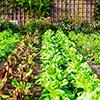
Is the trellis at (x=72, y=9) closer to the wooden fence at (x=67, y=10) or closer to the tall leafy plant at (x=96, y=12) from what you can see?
the wooden fence at (x=67, y=10)

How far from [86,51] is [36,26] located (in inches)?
174

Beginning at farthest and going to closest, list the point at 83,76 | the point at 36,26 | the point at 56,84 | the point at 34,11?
1. the point at 34,11
2. the point at 36,26
3. the point at 83,76
4. the point at 56,84

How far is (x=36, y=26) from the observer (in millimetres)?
8594

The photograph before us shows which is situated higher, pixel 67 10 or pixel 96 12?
pixel 67 10

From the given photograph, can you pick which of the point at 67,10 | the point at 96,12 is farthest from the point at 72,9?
the point at 96,12

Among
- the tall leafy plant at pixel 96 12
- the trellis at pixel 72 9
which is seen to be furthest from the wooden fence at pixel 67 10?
the tall leafy plant at pixel 96 12

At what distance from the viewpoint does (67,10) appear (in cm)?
1119

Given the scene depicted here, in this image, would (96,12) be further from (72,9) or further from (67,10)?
(67,10)

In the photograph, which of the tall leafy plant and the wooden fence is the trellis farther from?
the tall leafy plant

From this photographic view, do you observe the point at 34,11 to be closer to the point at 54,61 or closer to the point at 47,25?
the point at 47,25

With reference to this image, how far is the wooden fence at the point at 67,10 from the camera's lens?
11.0 meters

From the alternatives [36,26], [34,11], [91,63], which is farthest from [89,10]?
A: [91,63]

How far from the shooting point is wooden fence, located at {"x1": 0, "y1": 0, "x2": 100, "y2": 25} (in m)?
11.0

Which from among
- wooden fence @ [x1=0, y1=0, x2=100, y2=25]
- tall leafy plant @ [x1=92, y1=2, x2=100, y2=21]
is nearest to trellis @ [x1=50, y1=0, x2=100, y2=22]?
wooden fence @ [x1=0, y1=0, x2=100, y2=25]
